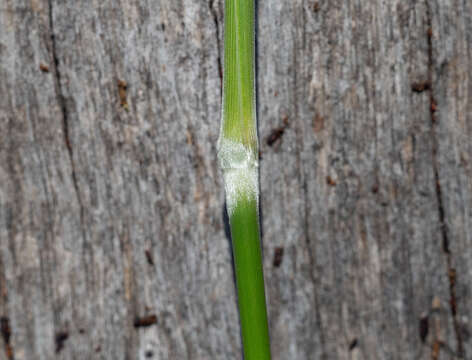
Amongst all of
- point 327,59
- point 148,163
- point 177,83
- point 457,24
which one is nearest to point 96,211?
point 148,163

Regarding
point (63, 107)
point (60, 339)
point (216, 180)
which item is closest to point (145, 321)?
point (60, 339)

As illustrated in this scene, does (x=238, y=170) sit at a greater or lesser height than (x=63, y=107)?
lesser

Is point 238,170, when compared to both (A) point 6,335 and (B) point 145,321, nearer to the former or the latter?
(B) point 145,321

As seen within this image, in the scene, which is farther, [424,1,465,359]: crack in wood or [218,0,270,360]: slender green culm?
[424,1,465,359]: crack in wood

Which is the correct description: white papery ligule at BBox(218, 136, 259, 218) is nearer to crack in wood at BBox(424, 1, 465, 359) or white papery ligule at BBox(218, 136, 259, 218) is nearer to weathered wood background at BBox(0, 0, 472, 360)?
weathered wood background at BBox(0, 0, 472, 360)

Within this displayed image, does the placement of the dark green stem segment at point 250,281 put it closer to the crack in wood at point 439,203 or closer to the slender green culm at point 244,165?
the slender green culm at point 244,165

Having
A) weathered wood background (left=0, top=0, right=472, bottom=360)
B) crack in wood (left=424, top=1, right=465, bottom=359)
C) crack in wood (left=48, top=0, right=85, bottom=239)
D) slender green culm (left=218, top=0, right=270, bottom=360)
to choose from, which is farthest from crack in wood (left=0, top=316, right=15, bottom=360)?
crack in wood (left=424, top=1, right=465, bottom=359)
